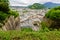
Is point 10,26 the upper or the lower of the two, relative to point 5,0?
lower

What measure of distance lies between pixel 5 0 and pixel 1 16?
5.06ft

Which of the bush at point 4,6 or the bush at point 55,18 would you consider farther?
the bush at point 4,6

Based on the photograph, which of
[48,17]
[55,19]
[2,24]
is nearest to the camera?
[2,24]

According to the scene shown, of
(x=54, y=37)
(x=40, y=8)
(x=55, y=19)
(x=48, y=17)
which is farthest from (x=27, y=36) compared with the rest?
(x=40, y=8)

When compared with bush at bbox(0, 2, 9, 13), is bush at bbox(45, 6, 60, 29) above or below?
below

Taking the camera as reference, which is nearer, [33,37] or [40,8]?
[33,37]

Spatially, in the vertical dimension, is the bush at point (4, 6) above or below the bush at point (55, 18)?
above

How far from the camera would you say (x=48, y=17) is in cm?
852

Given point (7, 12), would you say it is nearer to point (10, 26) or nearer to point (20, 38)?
point (10, 26)

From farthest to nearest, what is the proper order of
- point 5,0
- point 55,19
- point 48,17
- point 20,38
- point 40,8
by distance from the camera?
point 40,8 → point 5,0 → point 48,17 → point 55,19 → point 20,38

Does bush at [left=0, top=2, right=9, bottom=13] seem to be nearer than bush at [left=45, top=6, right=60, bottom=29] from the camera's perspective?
No

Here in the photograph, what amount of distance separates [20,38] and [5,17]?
4.70m

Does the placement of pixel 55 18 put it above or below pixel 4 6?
below

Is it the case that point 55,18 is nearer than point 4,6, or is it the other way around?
point 55,18
